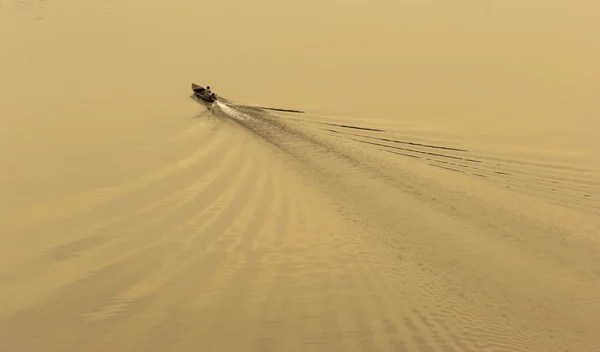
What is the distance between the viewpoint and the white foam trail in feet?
32.1

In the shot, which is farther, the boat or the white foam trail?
the boat

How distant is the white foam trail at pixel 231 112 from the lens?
32.1 ft

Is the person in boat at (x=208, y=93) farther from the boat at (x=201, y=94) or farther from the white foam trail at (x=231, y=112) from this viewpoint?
the white foam trail at (x=231, y=112)

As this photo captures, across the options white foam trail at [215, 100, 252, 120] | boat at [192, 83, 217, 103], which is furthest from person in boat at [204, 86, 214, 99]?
white foam trail at [215, 100, 252, 120]

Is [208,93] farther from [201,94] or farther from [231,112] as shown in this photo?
[231,112]

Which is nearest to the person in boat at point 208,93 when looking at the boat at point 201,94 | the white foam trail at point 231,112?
the boat at point 201,94

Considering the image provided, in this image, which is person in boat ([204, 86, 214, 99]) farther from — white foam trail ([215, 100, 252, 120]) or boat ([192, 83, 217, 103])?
white foam trail ([215, 100, 252, 120])

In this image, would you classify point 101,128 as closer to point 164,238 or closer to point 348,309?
point 164,238

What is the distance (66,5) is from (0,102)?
7.65 m

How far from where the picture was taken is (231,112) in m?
9.99

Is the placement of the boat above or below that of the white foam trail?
above

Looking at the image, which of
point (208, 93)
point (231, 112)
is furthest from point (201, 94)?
point (231, 112)

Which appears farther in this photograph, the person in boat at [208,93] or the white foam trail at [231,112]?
the person in boat at [208,93]

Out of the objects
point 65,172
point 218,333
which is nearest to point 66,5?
point 65,172
